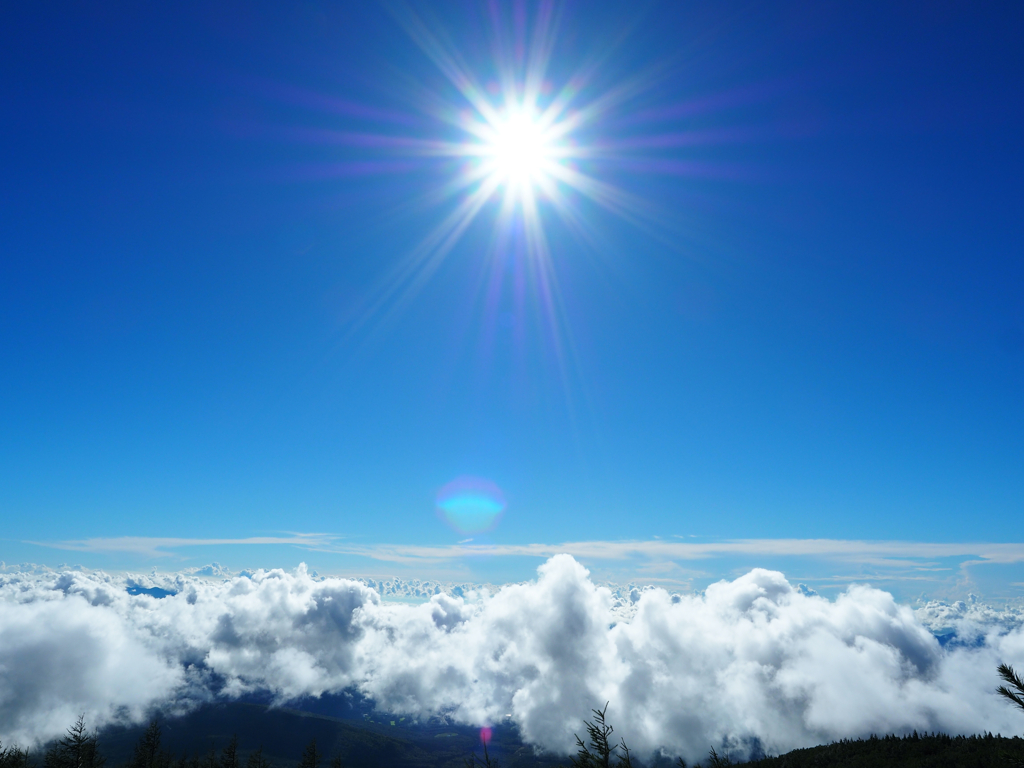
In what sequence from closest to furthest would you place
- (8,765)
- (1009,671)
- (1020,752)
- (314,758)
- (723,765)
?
(1009,671), (1020,752), (723,765), (8,765), (314,758)

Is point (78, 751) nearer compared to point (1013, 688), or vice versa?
point (1013, 688)

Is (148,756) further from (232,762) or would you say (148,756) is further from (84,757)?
(84,757)

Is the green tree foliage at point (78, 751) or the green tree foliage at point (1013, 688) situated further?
the green tree foliage at point (78, 751)

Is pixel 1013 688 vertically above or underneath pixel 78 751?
above

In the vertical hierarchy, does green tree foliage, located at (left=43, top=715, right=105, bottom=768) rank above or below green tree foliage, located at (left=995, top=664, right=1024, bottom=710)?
below

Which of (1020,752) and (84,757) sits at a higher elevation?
(1020,752)

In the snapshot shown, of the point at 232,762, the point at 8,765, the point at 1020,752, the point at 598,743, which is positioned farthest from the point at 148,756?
the point at 1020,752

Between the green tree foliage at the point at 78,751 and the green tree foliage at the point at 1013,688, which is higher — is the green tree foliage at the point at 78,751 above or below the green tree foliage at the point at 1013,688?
below

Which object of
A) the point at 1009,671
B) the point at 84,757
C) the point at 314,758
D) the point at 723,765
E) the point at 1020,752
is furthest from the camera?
the point at 314,758

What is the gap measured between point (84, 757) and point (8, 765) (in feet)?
177

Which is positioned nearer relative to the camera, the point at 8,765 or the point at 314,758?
the point at 8,765

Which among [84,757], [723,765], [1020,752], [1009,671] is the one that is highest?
[1009,671]

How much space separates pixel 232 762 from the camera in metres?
131

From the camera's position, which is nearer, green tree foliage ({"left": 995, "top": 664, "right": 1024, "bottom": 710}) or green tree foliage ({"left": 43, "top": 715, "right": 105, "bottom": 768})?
green tree foliage ({"left": 995, "top": 664, "right": 1024, "bottom": 710})
